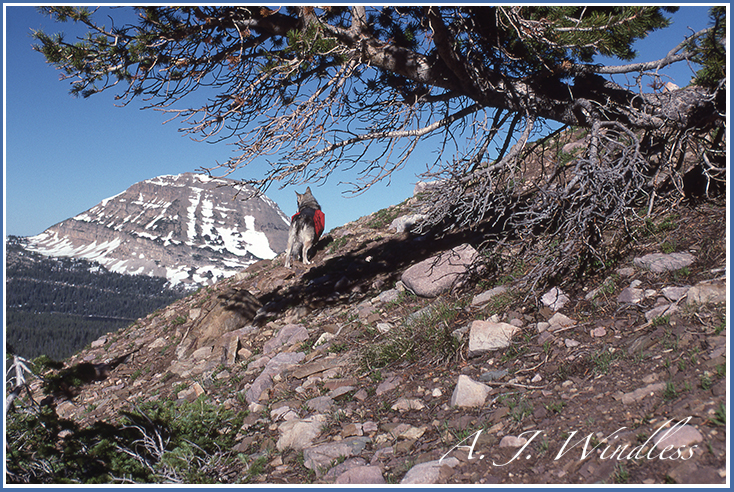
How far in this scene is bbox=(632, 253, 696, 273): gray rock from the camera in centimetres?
405

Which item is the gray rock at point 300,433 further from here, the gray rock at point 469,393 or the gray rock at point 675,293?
the gray rock at point 675,293

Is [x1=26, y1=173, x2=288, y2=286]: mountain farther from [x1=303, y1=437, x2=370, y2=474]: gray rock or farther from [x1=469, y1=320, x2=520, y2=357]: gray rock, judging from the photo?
[x1=303, y1=437, x2=370, y2=474]: gray rock

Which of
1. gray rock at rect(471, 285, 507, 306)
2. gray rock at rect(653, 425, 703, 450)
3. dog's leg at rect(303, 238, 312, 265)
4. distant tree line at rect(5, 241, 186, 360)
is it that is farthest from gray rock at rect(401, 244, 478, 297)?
distant tree line at rect(5, 241, 186, 360)

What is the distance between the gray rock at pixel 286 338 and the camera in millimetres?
6109

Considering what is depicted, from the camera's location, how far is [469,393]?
132 inches

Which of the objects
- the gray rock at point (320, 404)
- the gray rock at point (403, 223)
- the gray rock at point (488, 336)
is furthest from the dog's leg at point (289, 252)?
the gray rock at point (488, 336)

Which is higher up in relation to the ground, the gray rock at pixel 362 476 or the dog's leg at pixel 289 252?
the dog's leg at pixel 289 252

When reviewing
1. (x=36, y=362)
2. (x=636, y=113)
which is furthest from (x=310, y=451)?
(x=636, y=113)

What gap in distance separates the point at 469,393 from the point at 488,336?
821mm

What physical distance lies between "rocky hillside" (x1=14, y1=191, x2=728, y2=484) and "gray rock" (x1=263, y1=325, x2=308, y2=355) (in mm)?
23

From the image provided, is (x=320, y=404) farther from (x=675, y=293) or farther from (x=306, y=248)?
(x=306, y=248)

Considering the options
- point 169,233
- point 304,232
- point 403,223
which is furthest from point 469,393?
point 169,233

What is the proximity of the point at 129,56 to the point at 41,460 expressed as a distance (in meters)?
5.02

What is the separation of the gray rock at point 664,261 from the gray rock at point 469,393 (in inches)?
Answer: 84.3
